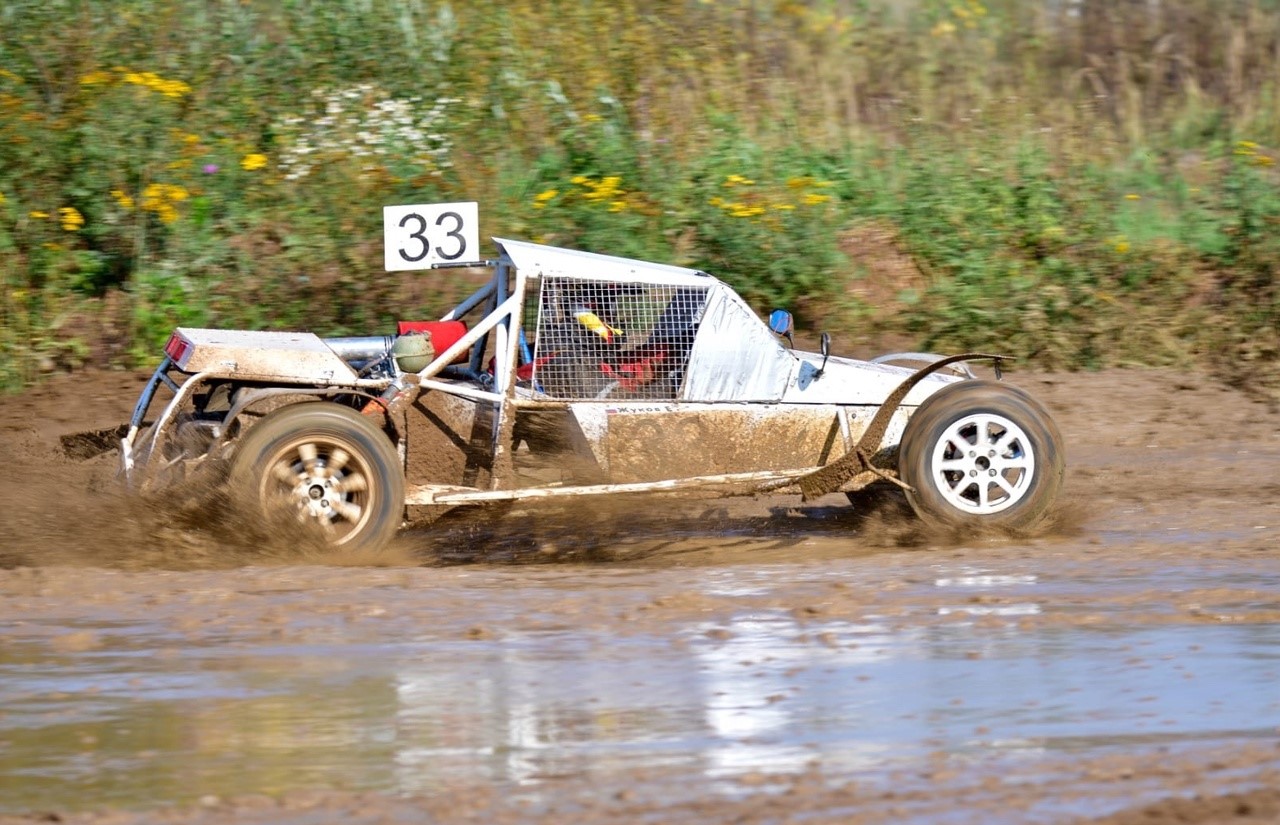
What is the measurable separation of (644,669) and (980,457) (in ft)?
9.44

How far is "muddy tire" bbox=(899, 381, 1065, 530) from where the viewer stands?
7.44m

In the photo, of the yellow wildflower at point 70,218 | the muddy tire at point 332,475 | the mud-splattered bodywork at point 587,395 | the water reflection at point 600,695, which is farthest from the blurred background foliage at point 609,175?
the water reflection at point 600,695

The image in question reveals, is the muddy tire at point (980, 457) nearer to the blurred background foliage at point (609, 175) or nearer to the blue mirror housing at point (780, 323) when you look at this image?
the blue mirror housing at point (780, 323)

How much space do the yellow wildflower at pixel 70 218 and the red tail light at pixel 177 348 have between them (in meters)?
4.91

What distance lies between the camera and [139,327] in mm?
11688

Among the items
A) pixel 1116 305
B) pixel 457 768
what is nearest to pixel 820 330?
pixel 1116 305

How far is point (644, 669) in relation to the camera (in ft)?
16.9

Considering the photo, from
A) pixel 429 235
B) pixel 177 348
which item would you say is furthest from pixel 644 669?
pixel 429 235

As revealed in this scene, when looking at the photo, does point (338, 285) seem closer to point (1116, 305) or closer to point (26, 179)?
point (26, 179)

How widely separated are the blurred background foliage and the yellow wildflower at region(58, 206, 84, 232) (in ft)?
0.06

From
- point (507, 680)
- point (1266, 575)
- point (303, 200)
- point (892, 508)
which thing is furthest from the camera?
point (303, 200)

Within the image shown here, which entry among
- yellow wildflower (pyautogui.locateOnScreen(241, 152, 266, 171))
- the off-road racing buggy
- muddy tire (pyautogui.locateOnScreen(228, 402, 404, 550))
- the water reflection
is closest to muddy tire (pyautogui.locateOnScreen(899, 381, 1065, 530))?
the off-road racing buggy

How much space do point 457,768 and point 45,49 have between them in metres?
10.3

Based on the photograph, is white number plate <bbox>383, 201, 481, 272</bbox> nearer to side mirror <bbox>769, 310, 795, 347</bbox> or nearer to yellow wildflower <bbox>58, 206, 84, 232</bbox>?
side mirror <bbox>769, 310, 795, 347</bbox>
